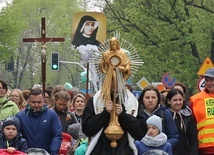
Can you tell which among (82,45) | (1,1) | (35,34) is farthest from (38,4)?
(82,45)

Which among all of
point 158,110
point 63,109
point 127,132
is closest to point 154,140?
point 158,110

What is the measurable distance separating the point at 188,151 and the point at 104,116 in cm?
285

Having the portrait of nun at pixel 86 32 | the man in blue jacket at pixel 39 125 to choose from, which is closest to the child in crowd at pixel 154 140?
the man in blue jacket at pixel 39 125

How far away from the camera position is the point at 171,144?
9.88 meters

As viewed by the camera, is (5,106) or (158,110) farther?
(5,106)

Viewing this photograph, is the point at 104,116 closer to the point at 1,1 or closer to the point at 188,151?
the point at 188,151

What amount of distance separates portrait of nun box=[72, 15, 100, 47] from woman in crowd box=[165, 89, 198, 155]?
35.2ft

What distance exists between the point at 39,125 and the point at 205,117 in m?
2.22

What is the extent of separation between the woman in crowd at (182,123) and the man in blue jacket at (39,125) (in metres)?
1.61

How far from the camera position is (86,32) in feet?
69.8

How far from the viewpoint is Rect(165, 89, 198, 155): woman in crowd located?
1038cm

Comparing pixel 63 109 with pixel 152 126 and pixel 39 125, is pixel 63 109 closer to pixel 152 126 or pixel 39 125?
pixel 39 125

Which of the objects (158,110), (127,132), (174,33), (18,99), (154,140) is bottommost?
(154,140)

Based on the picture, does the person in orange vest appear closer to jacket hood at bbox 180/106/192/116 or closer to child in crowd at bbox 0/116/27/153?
jacket hood at bbox 180/106/192/116
